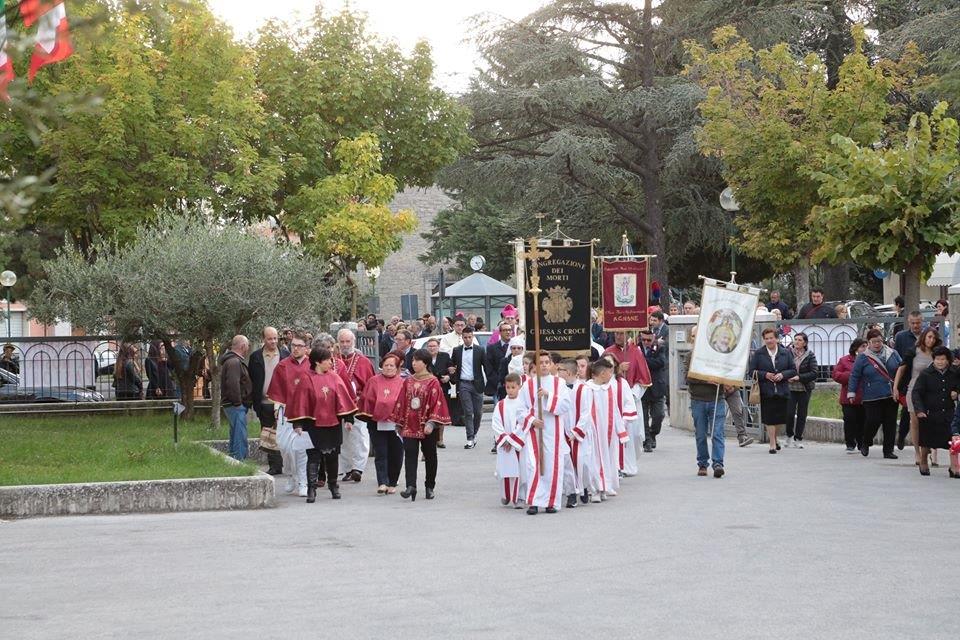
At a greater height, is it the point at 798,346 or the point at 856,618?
the point at 798,346

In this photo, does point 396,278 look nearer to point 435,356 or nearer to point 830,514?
point 435,356

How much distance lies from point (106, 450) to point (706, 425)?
7.16 metres

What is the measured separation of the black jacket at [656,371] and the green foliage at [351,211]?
1038cm

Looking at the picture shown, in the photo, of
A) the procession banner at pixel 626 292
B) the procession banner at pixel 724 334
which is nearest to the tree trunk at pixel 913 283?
the procession banner at pixel 724 334

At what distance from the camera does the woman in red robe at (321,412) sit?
50.5 feet

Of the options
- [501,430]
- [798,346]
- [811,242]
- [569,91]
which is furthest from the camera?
[569,91]

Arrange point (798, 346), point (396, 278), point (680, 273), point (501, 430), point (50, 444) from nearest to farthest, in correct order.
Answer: point (501, 430) → point (50, 444) → point (798, 346) → point (680, 273) → point (396, 278)

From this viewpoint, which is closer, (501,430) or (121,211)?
(501,430)

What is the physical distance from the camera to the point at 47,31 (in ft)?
22.3

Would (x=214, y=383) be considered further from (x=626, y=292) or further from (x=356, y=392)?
(x=626, y=292)

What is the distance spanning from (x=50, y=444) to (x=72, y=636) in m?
11.0

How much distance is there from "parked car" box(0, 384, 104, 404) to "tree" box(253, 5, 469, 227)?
7.18 metres

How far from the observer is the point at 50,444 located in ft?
61.7

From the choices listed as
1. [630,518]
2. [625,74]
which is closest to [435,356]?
[630,518]
